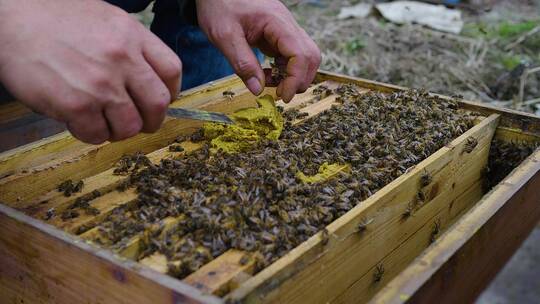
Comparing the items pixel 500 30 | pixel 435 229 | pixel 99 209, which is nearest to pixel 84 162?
pixel 99 209

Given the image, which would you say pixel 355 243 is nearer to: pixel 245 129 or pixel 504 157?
pixel 245 129

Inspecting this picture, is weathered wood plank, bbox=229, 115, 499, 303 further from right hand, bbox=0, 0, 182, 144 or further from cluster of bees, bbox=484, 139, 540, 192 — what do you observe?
right hand, bbox=0, 0, 182, 144

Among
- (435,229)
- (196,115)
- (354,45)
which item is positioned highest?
(196,115)

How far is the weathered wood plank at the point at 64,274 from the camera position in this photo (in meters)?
1.98

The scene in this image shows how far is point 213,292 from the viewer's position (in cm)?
199

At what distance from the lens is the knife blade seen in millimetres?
2783

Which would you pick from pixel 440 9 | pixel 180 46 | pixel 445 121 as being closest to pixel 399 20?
pixel 440 9

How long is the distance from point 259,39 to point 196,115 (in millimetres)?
820

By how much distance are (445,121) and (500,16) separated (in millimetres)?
8362

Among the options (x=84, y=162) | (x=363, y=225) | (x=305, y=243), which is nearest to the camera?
(x=305, y=243)

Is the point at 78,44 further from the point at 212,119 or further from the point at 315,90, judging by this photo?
the point at 315,90

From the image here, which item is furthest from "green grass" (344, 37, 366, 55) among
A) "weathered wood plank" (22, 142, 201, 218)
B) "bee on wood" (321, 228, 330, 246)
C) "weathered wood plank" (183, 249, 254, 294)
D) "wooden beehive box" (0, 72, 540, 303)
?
"weathered wood plank" (183, 249, 254, 294)

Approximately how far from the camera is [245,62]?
312cm

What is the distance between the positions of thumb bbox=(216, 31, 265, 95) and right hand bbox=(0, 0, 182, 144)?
0.82 metres
